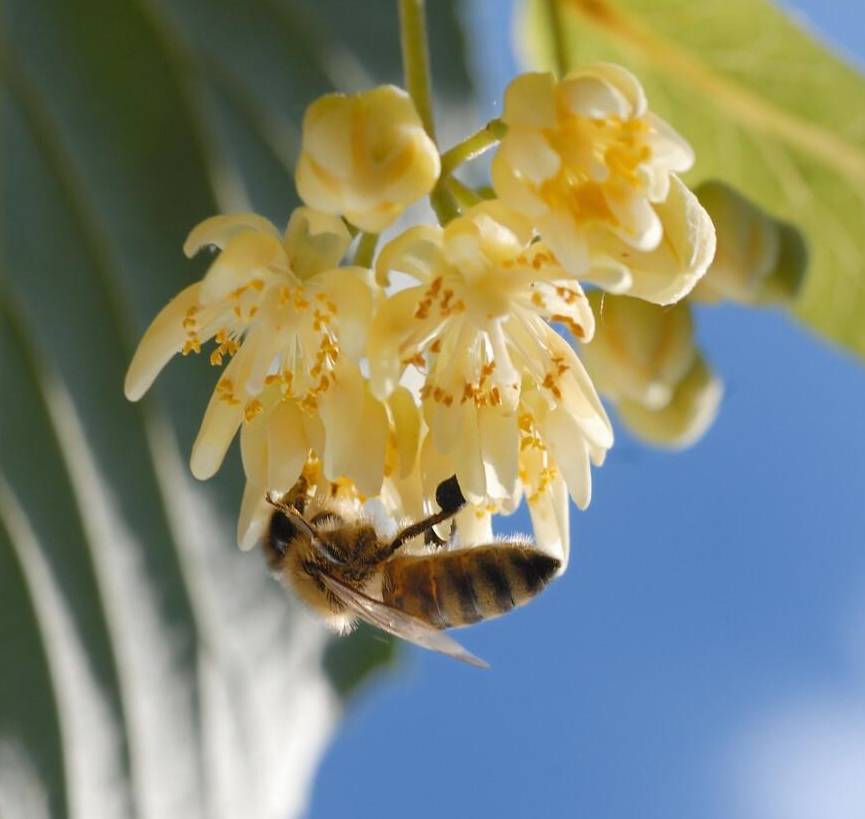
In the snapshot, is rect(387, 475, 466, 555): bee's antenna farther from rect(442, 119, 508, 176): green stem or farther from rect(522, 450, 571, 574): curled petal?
rect(442, 119, 508, 176): green stem

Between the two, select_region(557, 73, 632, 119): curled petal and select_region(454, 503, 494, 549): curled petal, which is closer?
select_region(557, 73, 632, 119): curled petal

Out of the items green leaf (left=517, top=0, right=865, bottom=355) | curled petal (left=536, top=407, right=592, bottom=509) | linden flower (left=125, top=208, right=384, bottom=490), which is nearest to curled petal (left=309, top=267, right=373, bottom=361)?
linden flower (left=125, top=208, right=384, bottom=490)

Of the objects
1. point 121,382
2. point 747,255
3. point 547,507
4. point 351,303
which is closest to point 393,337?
point 351,303

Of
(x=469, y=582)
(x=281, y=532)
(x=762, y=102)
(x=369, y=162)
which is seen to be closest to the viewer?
(x=369, y=162)

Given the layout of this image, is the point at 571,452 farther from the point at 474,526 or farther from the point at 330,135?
the point at 330,135

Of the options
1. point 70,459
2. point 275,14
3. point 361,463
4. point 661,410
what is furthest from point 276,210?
point 361,463

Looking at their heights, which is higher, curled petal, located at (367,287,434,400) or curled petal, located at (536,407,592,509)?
curled petal, located at (367,287,434,400)

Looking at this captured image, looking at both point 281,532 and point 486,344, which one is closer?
point 486,344
